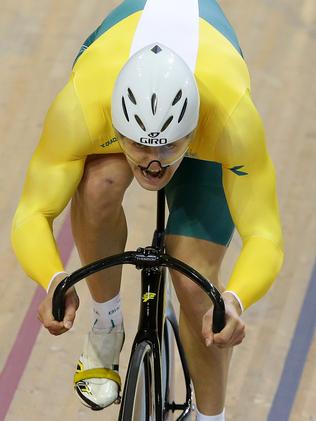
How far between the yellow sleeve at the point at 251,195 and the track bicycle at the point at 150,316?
23cm

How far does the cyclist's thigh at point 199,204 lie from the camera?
384cm

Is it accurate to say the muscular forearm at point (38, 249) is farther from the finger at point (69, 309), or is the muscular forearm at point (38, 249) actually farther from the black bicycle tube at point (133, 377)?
the black bicycle tube at point (133, 377)

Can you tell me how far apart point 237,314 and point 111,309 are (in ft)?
2.64

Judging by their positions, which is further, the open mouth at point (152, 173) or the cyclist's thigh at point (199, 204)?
the cyclist's thigh at point (199, 204)

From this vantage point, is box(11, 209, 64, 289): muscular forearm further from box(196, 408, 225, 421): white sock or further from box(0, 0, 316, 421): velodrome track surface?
box(0, 0, 316, 421): velodrome track surface

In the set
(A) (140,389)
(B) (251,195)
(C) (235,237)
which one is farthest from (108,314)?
(C) (235,237)

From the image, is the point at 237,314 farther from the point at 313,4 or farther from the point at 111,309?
the point at 313,4

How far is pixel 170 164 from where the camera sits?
3473 mm

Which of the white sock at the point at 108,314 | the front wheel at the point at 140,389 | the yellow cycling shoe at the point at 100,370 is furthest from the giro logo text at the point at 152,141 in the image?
the yellow cycling shoe at the point at 100,370

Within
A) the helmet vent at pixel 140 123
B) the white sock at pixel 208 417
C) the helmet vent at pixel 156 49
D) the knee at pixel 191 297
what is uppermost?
→ the helmet vent at pixel 156 49

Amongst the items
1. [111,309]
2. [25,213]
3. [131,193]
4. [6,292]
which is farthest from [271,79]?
[25,213]

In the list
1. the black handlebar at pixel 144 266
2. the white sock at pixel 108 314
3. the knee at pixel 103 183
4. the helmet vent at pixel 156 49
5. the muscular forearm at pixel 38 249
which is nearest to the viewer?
the black handlebar at pixel 144 266

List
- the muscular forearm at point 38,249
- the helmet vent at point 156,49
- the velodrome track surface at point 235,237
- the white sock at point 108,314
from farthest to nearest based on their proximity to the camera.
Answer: the velodrome track surface at point 235,237 < the white sock at point 108,314 < the muscular forearm at point 38,249 < the helmet vent at point 156,49

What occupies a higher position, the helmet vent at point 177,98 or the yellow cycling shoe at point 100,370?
the helmet vent at point 177,98
